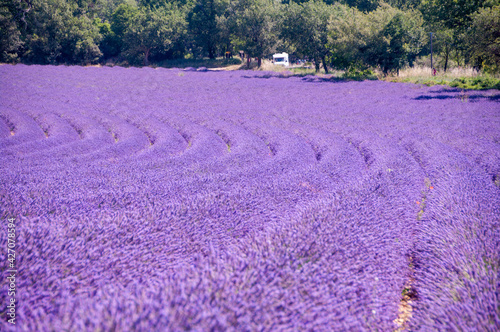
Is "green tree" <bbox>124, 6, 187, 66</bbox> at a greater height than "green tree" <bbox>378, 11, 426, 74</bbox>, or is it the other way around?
"green tree" <bbox>124, 6, 187, 66</bbox>

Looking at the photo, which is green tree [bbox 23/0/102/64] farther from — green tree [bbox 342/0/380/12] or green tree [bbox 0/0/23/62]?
green tree [bbox 342/0/380/12]

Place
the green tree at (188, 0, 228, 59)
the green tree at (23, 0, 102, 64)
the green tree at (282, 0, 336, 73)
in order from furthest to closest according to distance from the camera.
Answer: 1. the green tree at (188, 0, 228, 59)
2. the green tree at (23, 0, 102, 64)
3. the green tree at (282, 0, 336, 73)

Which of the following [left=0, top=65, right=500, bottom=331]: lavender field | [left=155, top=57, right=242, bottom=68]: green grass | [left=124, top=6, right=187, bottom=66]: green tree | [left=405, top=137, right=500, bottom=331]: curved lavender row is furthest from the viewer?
[left=155, top=57, right=242, bottom=68]: green grass

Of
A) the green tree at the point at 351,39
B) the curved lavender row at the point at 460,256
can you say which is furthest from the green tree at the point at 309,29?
the curved lavender row at the point at 460,256

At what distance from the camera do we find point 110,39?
56844 mm

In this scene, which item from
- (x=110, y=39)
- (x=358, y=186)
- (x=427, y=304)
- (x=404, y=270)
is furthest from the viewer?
(x=110, y=39)

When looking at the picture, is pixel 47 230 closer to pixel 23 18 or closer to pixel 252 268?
pixel 252 268

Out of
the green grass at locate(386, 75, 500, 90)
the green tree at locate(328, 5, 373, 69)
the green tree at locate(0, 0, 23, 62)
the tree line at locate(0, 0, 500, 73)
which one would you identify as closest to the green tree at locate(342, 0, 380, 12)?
the tree line at locate(0, 0, 500, 73)

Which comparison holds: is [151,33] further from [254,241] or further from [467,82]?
[254,241]

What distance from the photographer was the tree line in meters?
26.2

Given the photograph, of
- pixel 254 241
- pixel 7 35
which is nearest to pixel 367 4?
pixel 7 35

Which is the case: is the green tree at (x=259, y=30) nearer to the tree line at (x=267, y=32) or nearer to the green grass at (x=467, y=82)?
the tree line at (x=267, y=32)

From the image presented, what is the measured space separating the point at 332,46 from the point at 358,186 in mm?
29611

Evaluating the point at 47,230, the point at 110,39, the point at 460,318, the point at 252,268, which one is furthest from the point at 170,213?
the point at 110,39
